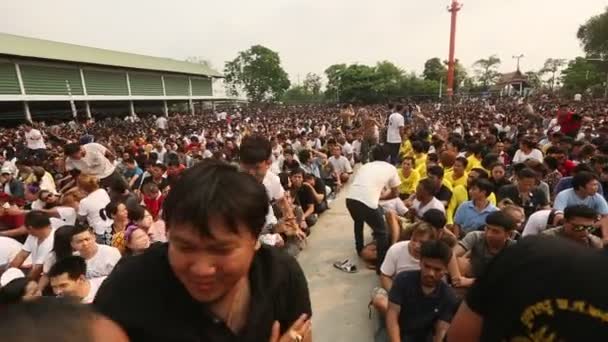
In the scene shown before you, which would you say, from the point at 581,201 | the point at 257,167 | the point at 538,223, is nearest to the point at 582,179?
the point at 581,201

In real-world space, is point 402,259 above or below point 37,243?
below

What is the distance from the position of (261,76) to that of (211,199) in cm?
5339

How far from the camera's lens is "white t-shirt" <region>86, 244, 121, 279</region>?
3.19m

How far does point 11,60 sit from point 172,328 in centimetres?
2303

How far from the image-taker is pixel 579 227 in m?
2.94

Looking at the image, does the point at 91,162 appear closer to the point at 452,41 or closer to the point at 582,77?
the point at 452,41

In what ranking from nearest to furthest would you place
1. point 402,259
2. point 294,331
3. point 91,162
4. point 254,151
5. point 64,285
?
point 294,331 → point 64,285 → point 254,151 → point 402,259 → point 91,162

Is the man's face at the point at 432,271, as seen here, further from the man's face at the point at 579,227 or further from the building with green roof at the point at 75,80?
the building with green roof at the point at 75,80

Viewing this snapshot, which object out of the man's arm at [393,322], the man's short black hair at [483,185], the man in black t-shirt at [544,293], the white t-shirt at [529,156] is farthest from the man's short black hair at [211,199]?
the white t-shirt at [529,156]

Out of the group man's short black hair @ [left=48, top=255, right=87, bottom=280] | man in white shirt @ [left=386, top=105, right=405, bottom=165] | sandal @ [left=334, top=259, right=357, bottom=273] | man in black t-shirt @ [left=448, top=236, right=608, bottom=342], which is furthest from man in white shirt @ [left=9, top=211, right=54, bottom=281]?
man in white shirt @ [left=386, top=105, right=405, bottom=165]

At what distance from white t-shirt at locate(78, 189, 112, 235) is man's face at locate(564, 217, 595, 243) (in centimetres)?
458

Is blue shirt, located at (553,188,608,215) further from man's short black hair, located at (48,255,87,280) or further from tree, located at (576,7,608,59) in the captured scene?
tree, located at (576,7,608,59)

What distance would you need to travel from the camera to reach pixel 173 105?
3412 cm

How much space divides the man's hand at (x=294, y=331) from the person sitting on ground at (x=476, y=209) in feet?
10.7
